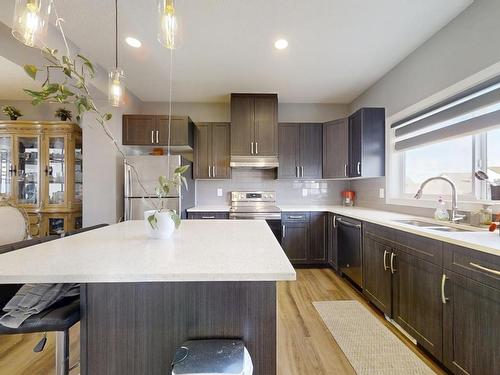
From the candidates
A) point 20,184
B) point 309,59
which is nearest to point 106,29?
point 309,59

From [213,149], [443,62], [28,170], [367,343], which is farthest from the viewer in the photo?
[213,149]

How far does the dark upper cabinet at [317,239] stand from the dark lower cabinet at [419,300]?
1.42 m

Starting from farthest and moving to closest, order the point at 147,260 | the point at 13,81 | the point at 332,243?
1. the point at 332,243
2. the point at 13,81
3. the point at 147,260

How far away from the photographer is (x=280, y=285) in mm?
2850

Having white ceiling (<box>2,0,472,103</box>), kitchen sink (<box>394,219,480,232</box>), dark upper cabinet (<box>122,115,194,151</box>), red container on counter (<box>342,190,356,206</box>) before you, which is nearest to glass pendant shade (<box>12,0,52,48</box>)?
white ceiling (<box>2,0,472,103</box>)

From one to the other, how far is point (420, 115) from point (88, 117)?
160 inches

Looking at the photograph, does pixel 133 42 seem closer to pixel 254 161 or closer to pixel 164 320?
pixel 254 161

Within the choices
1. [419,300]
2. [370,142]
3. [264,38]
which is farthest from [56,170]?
[419,300]

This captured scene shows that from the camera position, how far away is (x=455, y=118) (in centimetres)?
204

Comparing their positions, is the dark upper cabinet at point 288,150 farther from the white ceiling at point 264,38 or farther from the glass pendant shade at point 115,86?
the glass pendant shade at point 115,86

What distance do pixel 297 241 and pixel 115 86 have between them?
282cm

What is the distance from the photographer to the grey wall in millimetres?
1726

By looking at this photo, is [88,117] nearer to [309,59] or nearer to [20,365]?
[20,365]

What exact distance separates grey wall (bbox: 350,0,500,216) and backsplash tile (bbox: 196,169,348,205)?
3.35ft
